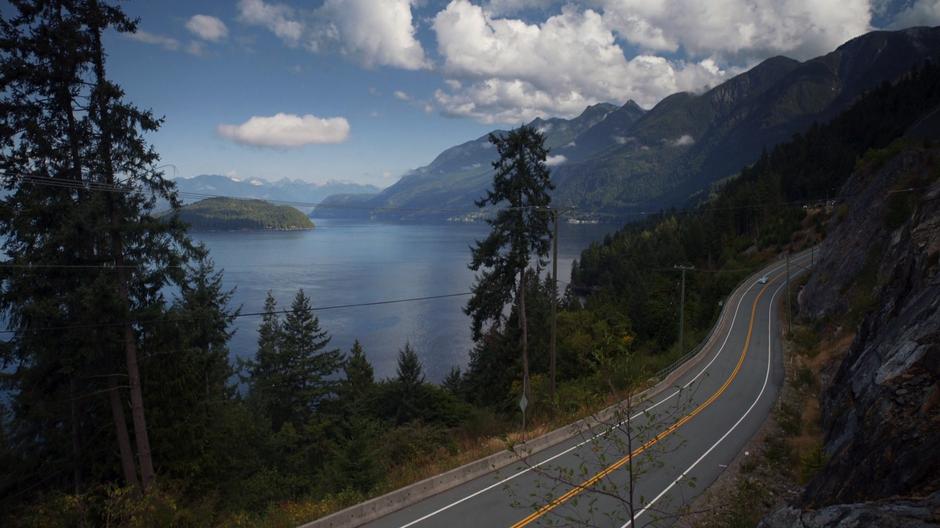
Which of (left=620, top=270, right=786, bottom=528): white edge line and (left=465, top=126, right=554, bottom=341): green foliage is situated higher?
(left=465, top=126, right=554, bottom=341): green foliage

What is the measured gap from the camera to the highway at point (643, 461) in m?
7.85

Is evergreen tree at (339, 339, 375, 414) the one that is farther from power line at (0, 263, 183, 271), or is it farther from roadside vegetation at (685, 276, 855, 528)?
roadside vegetation at (685, 276, 855, 528)

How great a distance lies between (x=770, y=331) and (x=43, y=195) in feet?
147

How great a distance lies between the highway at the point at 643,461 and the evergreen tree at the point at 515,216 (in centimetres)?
671

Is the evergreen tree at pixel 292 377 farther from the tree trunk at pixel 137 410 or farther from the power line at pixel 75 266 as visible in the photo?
the power line at pixel 75 266

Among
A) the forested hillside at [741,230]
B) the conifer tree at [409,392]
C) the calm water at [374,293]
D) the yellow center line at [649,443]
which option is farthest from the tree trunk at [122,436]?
the forested hillside at [741,230]

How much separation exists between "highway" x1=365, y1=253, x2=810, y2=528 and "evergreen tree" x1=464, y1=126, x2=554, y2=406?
264 inches

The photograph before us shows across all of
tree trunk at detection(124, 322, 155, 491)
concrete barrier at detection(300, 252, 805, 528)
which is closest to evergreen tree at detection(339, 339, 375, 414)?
concrete barrier at detection(300, 252, 805, 528)

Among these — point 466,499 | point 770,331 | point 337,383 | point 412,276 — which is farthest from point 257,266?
point 466,499

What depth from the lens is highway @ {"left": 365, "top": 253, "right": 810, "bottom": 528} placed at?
7.85 m

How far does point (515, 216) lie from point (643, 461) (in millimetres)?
17233

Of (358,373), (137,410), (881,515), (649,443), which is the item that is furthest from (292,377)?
(881,515)

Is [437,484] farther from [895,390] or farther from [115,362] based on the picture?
[895,390]

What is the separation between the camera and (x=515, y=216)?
71.9 ft
